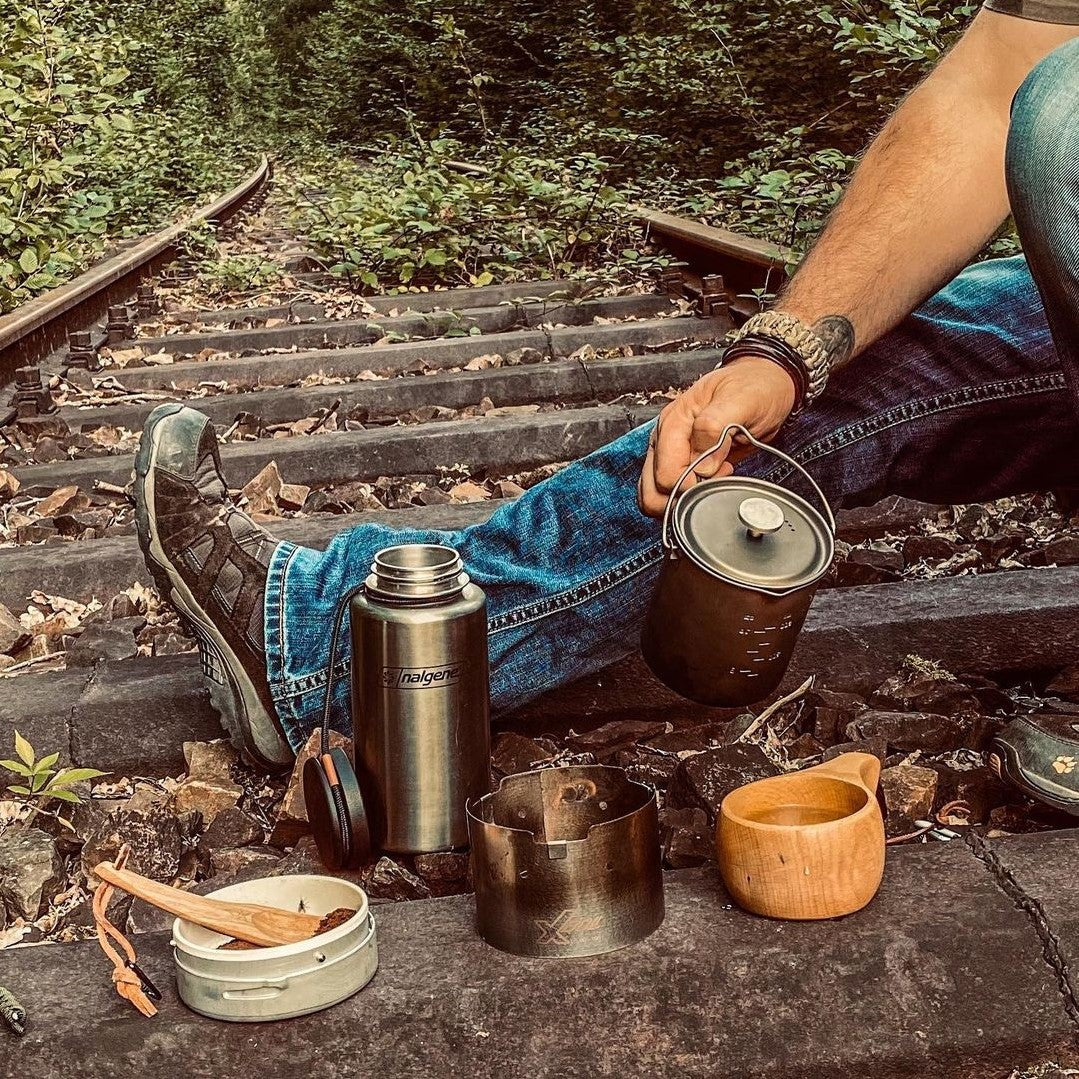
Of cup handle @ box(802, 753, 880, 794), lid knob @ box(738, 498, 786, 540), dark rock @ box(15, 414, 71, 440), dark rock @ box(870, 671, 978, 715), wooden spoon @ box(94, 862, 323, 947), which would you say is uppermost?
lid knob @ box(738, 498, 786, 540)

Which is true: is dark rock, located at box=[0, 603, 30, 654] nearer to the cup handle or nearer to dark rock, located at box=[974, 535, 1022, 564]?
the cup handle

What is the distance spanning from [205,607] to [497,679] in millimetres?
495

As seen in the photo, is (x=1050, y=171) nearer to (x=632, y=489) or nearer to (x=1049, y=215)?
(x=1049, y=215)

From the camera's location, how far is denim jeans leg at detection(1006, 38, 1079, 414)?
1.77 meters

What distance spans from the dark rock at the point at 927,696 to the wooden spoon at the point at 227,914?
113 centimetres

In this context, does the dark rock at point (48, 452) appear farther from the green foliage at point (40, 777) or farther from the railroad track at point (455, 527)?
the green foliage at point (40, 777)

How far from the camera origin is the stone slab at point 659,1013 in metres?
1.42

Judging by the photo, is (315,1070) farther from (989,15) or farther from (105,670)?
(989,15)

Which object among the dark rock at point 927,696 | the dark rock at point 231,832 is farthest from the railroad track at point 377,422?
the dark rock at point 231,832

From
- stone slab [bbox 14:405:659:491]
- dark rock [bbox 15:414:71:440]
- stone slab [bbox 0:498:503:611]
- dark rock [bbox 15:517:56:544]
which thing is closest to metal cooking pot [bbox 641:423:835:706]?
stone slab [bbox 0:498:503:611]

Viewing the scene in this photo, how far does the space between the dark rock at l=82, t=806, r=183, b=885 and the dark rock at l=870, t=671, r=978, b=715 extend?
3.88 feet

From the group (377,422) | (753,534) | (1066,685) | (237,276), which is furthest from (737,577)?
(237,276)

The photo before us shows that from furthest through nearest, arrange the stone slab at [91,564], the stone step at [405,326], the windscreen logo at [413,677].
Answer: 1. the stone step at [405,326]
2. the stone slab at [91,564]
3. the windscreen logo at [413,677]

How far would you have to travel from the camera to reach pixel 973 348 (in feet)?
7.39
